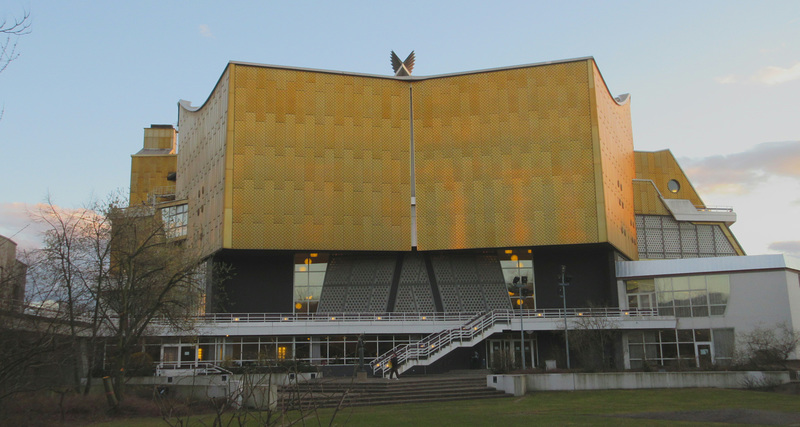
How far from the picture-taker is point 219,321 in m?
48.9

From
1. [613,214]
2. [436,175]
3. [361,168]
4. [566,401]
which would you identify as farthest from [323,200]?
[566,401]

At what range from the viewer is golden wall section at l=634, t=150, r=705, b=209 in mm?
70812

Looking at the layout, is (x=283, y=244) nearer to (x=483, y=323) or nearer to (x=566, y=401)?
(x=483, y=323)

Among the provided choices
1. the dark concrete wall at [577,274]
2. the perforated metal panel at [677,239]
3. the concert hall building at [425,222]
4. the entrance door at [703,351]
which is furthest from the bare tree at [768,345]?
the perforated metal panel at [677,239]

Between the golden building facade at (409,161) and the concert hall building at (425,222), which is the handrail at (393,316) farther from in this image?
the golden building facade at (409,161)

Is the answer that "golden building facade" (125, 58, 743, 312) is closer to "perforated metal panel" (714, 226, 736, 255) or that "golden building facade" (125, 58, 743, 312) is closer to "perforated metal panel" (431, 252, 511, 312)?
"perforated metal panel" (431, 252, 511, 312)

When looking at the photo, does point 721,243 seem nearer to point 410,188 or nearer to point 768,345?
point 768,345

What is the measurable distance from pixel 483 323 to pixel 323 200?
14722 millimetres

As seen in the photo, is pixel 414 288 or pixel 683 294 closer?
pixel 683 294

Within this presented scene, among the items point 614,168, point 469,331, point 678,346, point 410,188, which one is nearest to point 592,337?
point 469,331

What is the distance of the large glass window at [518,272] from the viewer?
5578 centimetres

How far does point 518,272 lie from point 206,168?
2552cm

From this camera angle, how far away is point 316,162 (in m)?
54.0

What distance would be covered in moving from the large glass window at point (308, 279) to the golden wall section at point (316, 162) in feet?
12.8
